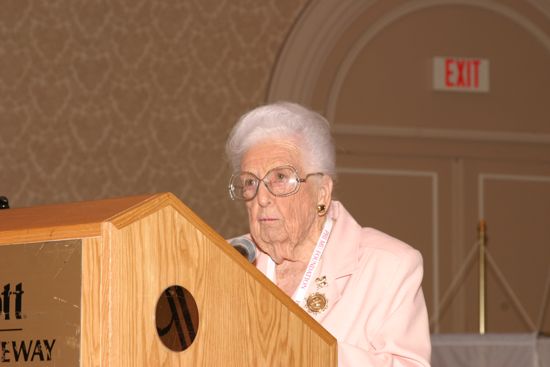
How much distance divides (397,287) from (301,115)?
1.79ft

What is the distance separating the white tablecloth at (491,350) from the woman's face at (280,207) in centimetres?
150

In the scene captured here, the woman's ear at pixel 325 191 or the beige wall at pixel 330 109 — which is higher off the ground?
the beige wall at pixel 330 109

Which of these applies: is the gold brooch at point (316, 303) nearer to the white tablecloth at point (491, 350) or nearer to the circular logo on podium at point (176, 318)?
the circular logo on podium at point (176, 318)

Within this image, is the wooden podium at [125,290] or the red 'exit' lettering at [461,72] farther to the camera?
the red 'exit' lettering at [461,72]

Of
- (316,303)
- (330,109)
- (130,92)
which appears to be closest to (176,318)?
(316,303)

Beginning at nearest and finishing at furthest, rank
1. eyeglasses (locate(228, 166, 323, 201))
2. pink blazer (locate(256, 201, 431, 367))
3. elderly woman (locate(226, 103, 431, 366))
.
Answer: pink blazer (locate(256, 201, 431, 367))
elderly woman (locate(226, 103, 431, 366))
eyeglasses (locate(228, 166, 323, 201))

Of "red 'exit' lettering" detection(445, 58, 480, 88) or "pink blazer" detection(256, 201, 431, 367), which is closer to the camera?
"pink blazer" detection(256, 201, 431, 367)

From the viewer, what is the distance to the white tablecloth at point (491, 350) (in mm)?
3926

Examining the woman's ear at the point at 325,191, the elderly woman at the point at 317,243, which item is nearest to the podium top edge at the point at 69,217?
the elderly woman at the point at 317,243

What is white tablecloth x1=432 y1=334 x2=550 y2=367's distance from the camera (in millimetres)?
3926

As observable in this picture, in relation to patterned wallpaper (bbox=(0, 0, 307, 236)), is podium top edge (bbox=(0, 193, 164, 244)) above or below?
below

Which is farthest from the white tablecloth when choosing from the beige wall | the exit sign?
the exit sign

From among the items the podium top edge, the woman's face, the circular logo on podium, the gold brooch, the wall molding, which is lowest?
the circular logo on podium

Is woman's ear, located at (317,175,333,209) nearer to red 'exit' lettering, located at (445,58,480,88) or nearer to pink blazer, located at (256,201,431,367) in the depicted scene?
pink blazer, located at (256,201,431,367)
